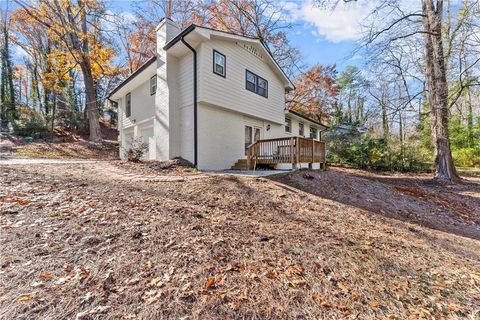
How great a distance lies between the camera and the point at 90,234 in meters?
2.95

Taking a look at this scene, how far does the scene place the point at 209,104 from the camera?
369 inches

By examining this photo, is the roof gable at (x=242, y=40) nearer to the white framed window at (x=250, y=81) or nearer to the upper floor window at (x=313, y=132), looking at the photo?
the white framed window at (x=250, y=81)

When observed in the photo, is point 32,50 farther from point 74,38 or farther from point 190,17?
point 190,17

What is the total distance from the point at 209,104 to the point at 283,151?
3.67 meters

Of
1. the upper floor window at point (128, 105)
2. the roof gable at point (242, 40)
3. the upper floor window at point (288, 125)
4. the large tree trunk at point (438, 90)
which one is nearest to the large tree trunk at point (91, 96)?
the upper floor window at point (128, 105)

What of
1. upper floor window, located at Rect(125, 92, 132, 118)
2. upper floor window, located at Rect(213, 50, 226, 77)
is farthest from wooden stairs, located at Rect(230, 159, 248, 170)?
upper floor window, located at Rect(125, 92, 132, 118)

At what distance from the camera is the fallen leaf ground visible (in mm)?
2094

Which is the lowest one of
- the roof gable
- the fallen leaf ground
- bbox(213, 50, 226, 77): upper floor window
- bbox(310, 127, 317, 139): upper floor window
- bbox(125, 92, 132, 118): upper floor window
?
the fallen leaf ground

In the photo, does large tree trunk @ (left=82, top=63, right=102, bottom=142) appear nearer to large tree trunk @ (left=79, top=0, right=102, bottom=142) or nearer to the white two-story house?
large tree trunk @ (left=79, top=0, right=102, bottom=142)

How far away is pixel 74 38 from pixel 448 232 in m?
22.2

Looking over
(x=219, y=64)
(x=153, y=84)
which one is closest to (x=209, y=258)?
(x=219, y=64)

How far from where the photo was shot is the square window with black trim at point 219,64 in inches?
375

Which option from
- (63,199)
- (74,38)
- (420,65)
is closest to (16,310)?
(63,199)

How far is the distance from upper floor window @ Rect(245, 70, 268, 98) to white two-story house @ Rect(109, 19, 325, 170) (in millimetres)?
50
